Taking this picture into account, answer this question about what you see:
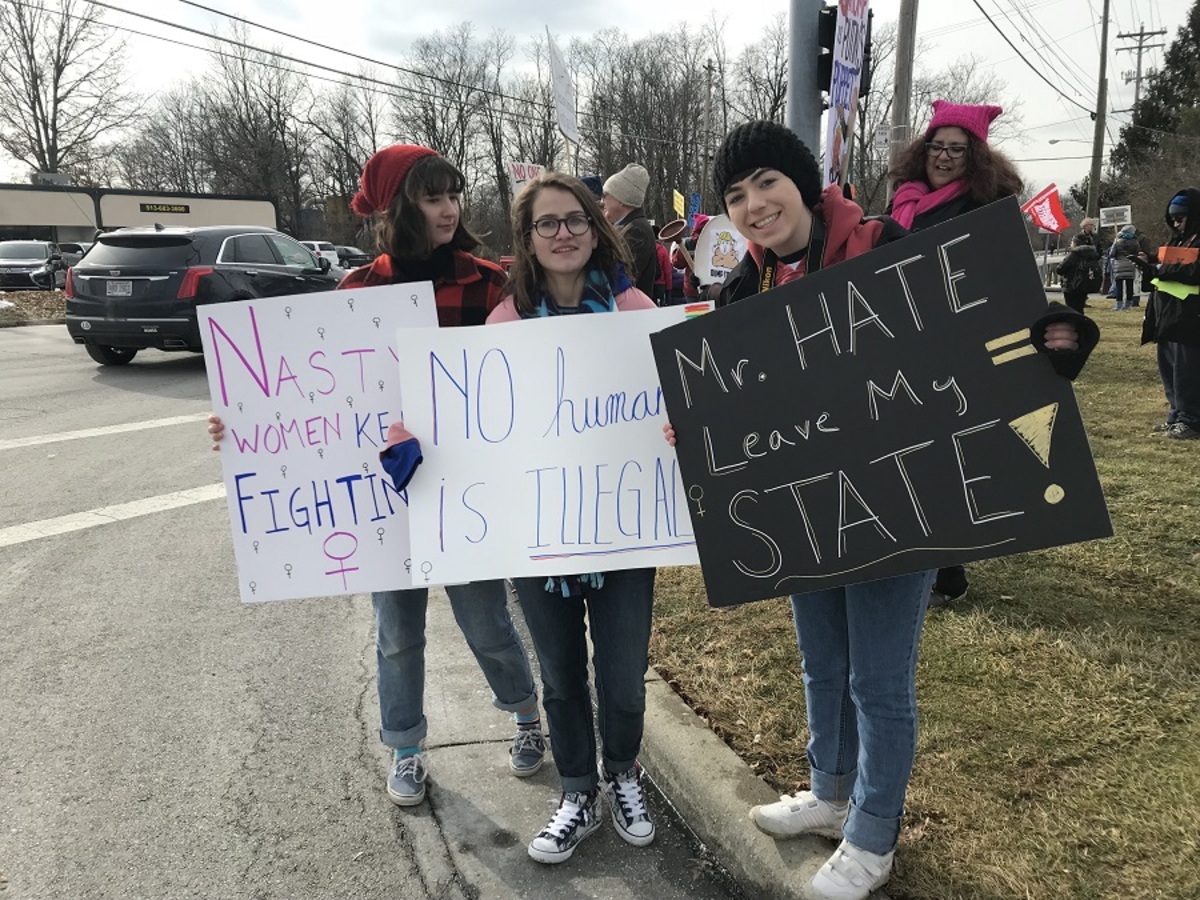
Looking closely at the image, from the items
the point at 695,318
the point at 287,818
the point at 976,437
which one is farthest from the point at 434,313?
the point at 287,818

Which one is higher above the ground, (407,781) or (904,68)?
(904,68)

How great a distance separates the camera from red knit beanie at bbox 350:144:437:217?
2.34 meters

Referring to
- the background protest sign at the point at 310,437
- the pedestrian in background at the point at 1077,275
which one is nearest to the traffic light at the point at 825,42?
the background protest sign at the point at 310,437

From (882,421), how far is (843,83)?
336cm

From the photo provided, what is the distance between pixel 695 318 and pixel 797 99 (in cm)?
340

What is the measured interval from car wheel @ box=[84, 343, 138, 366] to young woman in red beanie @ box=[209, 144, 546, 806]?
1009cm

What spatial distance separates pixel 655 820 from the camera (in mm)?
2498

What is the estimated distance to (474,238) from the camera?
2.48 m

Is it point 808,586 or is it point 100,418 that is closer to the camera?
point 808,586

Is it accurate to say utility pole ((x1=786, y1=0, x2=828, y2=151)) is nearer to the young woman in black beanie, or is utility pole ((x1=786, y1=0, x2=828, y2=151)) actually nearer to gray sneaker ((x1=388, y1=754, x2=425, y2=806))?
the young woman in black beanie

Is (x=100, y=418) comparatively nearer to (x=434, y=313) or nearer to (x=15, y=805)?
(x=15, y=805)

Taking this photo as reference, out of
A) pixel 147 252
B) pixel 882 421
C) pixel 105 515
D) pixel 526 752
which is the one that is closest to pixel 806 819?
pixel 526 752

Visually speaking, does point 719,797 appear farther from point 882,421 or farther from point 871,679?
point 882,421

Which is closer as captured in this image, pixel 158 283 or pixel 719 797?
pixel 719 797
